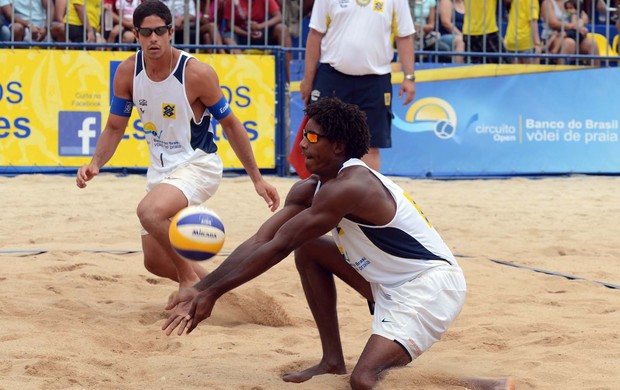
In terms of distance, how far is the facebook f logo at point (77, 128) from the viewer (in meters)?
11.1

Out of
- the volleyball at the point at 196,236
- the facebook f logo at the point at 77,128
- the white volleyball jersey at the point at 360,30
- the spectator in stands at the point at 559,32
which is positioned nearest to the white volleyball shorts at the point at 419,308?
the volleyball at the point at 196,236

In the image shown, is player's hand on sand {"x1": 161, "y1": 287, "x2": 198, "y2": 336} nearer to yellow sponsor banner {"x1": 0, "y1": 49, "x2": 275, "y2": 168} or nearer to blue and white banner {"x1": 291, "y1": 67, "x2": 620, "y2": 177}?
yellow sponsor banner {"x1": 0, "y1": 49, "x2": 275, "y2": 168}

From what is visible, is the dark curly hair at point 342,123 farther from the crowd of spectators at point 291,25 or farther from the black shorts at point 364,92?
the crowd of spectators at point 291,25

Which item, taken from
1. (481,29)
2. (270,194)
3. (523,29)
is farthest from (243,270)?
(523,29)

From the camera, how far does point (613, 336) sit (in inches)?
188

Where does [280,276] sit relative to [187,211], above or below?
below

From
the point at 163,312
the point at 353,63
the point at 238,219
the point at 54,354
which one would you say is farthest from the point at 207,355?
the point at 238,219

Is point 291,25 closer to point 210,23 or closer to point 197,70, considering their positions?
point 210,23

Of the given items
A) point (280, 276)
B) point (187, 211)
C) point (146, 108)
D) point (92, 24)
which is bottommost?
point (280, 276)

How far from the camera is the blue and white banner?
11.8 m

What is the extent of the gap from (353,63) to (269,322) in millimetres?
2542

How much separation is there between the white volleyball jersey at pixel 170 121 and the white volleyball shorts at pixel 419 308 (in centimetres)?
190

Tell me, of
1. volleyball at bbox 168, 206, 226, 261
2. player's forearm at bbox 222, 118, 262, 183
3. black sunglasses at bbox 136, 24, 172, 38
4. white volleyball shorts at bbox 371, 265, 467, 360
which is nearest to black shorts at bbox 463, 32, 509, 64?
player's forearm at bbox 222, 118, 262, 183

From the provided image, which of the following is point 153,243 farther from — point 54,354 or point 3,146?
point 3,146
